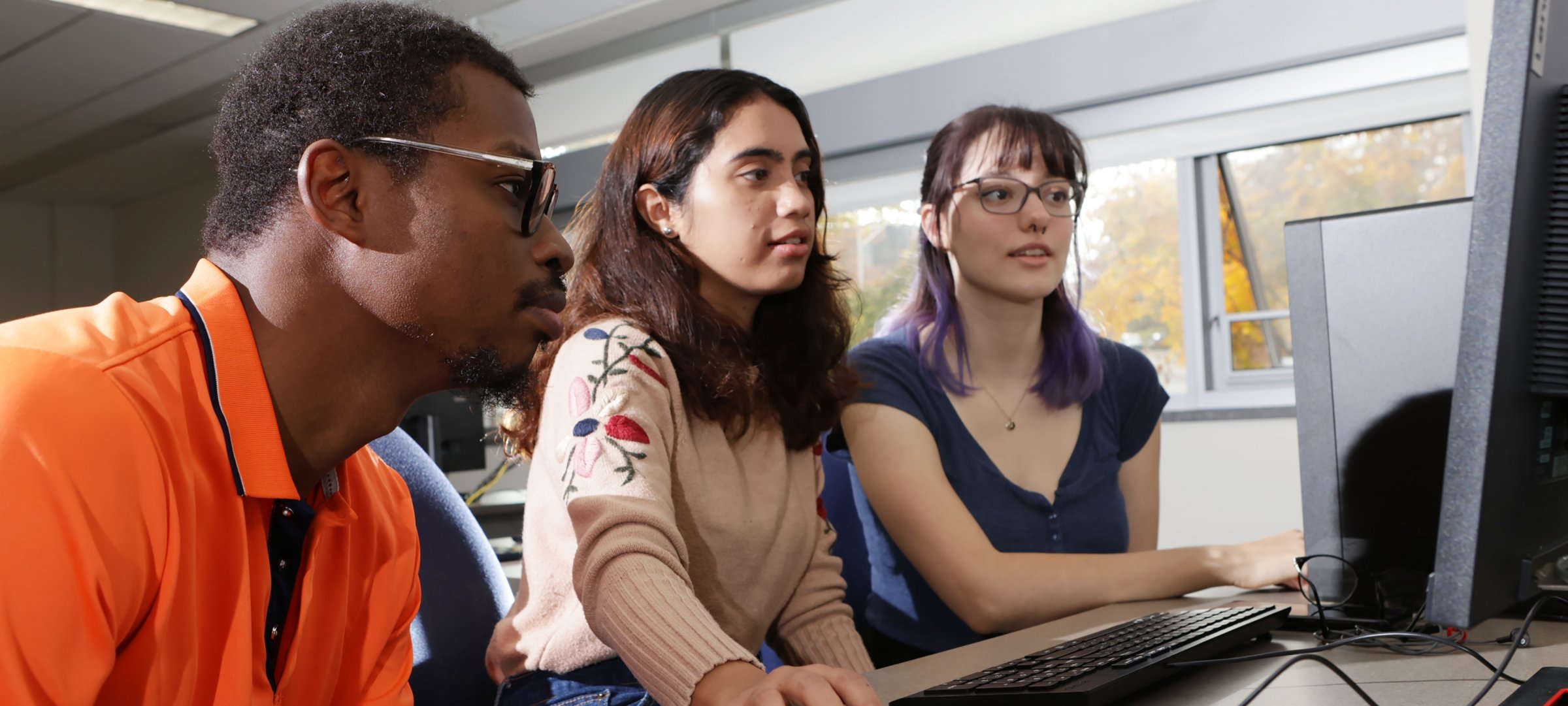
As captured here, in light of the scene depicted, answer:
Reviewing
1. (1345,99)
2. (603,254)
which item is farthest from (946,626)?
(1345,99)

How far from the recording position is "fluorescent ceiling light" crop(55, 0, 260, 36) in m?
4.36

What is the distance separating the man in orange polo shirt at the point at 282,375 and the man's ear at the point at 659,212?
1.34ft

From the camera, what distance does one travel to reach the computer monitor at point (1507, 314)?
65cm

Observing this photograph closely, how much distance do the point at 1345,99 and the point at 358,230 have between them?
135 inches

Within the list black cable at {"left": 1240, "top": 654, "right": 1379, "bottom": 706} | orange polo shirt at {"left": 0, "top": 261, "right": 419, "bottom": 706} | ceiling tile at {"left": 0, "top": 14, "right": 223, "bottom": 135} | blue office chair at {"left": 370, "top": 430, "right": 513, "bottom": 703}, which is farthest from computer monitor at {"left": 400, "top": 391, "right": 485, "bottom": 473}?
black cable at {"left": 1240, "top": 654, "right": 1379, "bottom": 706}

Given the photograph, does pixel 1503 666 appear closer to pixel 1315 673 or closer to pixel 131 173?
pixel 1315 673

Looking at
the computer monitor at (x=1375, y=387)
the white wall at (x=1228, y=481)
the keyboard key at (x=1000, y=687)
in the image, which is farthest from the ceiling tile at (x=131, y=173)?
the keyboard key at (x=1000, y=687)

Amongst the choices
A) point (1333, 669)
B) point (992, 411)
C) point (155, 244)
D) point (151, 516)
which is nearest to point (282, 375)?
point (151, 516)

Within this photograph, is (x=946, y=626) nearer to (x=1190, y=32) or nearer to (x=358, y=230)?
(x=358, y=230)

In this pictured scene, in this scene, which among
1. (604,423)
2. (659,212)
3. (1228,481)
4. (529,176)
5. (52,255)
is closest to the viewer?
(529,176)

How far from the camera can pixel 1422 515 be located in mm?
1083

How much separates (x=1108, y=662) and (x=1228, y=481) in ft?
9.99

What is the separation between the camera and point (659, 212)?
136 centimetres

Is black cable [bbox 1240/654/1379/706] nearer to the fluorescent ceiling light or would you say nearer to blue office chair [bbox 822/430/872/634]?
blue office chair [bbox 822/430/872/634]
